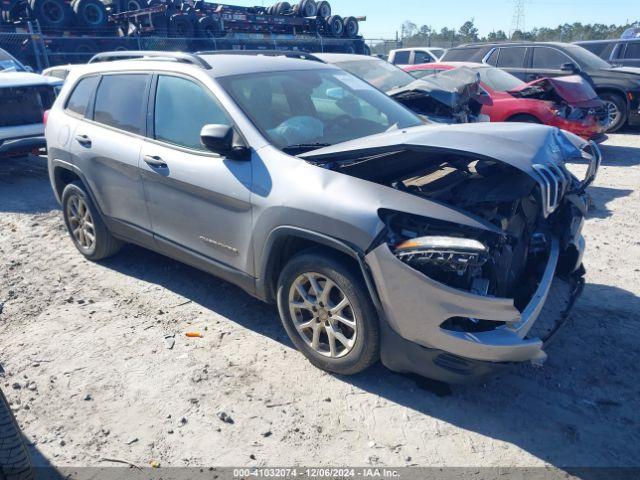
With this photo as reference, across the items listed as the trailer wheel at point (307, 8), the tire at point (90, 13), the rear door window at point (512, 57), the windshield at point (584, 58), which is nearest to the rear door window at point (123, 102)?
the rear door window at point (512, 57)

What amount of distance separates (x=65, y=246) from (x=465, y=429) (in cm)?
442

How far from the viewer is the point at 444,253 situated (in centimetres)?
258

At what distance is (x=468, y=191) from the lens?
3018 mm

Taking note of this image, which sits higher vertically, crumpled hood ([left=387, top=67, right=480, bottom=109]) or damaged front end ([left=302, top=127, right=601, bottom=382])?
crumpled hood ([left=387, top=67, right=480, bottom=109])

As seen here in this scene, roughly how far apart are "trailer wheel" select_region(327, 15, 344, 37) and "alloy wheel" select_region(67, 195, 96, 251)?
17261 mm

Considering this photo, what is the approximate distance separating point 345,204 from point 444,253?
2.01ft

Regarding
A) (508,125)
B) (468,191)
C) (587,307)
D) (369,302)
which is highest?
(508,125)

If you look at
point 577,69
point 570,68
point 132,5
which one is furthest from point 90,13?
point 577,69

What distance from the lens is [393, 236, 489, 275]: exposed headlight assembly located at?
100.0 inches

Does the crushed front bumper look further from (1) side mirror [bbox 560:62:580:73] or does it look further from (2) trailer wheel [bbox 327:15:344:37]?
(2) trailer wheel [bbox 327:15:344:37]

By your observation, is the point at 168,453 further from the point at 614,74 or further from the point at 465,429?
the point at 614,74

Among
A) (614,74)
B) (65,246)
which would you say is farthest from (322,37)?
(65,246)

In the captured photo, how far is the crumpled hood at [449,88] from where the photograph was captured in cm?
656

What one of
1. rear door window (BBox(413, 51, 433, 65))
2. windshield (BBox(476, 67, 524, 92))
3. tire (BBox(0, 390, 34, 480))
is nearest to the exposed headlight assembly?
tire (BBox(0, 390, 34, 480))
